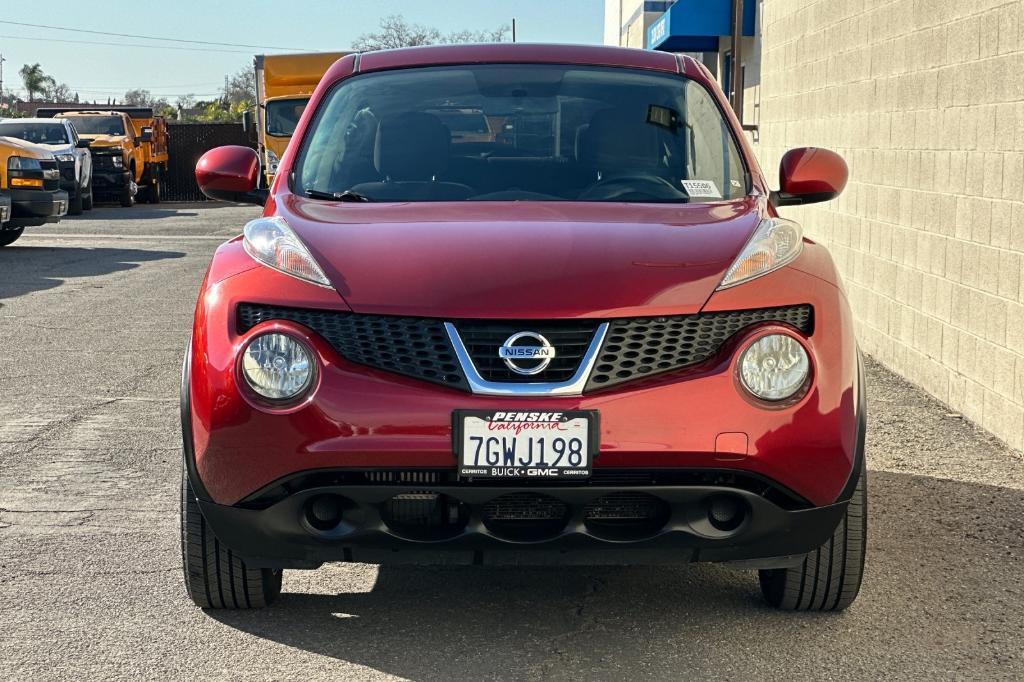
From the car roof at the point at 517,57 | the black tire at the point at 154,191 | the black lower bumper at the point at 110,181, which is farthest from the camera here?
the black tire at the point at 154,191

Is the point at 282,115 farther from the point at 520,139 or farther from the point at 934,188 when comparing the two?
the point at 520,139

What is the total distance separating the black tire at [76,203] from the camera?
28.4 meters

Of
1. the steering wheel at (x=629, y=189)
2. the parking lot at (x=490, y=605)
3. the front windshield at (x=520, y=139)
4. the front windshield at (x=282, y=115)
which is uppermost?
the front windshield at (x=282, y=115)

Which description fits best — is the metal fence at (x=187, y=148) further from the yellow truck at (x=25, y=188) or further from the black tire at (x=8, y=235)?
the yellow truck at (x=25, y=188)

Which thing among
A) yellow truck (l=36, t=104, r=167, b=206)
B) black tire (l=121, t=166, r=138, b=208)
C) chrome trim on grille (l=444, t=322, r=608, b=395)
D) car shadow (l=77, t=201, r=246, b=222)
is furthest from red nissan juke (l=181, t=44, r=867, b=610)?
black tire (l=121, t=166, r=138, b=208)

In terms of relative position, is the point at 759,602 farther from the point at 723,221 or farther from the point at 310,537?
the point at 310,537

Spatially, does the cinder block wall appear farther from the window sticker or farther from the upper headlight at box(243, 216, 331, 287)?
the upper headlight at box(243, 216, 331, 287)

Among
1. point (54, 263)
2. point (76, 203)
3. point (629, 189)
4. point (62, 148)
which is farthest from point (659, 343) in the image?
point (76, 203)

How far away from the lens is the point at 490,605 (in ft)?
14.3

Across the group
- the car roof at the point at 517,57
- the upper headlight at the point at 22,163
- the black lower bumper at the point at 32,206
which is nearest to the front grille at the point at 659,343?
the car roof at the point at 517,57

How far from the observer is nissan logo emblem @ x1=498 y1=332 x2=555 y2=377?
3.62 metres

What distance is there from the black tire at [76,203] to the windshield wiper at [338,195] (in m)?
24.7

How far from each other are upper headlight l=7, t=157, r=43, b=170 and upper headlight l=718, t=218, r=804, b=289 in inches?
655

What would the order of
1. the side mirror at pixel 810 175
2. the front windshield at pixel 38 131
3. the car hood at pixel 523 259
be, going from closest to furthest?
the car hood at pixel 523 259, the side mirror at pixel 810 175, the front windshield at pixel 38 131
